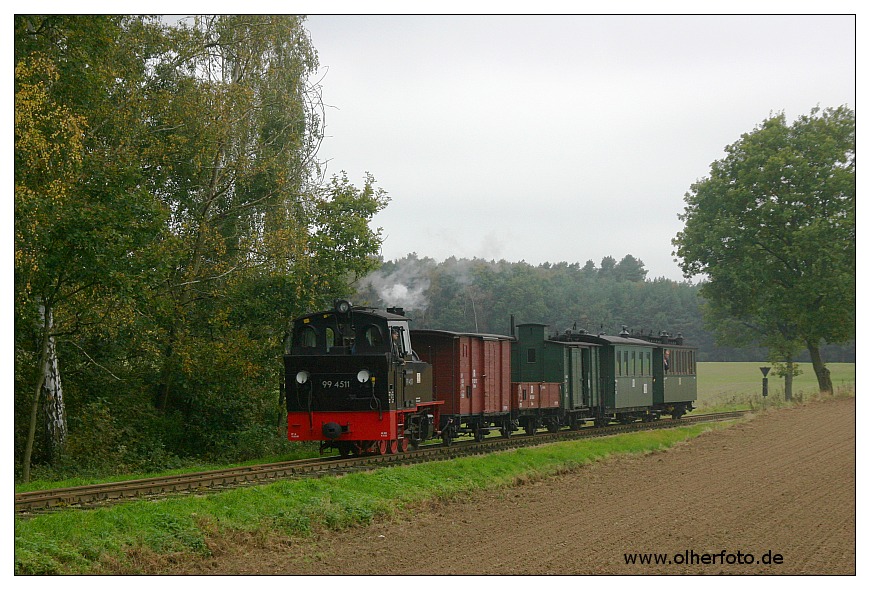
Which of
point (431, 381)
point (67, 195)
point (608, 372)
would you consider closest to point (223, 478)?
point (67, 195)

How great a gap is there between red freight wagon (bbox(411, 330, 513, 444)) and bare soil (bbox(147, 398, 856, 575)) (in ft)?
15.4

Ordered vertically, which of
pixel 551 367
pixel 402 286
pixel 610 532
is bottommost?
pixel 610 532

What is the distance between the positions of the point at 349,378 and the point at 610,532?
864cm

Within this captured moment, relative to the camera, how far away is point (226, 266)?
89.2 feet

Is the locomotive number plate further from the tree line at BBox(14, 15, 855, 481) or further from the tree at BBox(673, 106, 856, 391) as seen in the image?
the tree at BBox(673, 106, 856, 391)

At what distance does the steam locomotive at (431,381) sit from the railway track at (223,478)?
1.84 feet

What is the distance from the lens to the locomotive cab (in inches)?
786

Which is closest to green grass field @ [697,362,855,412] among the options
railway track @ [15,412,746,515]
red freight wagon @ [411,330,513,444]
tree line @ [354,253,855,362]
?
tree line @ [354,253,855,362]

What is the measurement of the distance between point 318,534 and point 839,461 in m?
12.7

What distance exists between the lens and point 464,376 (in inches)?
953

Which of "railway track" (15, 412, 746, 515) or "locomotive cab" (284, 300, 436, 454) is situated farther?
"locomotive cab" (284, 300, 436, 454)

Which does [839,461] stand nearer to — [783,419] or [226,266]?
[783,419]

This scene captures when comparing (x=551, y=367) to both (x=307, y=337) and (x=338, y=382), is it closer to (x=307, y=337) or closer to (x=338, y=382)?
(x=307, y=337)

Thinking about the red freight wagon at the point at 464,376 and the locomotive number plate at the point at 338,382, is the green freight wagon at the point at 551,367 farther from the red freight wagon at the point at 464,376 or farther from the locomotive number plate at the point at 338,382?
the locomotive number plate at the point at 338,382
